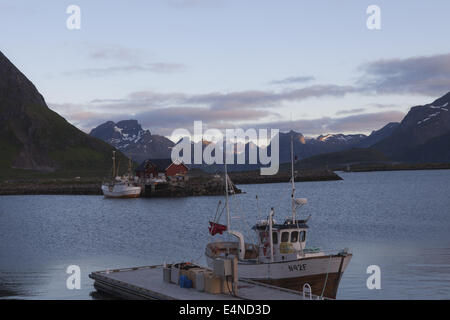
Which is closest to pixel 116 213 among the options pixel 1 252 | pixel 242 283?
pixel 1 252

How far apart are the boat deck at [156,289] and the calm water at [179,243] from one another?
7.34 ft

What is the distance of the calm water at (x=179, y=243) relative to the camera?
34.7 metres

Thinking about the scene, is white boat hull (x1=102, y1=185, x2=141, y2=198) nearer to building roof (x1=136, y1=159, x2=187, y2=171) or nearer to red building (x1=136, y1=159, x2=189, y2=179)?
red building (x1=136, y1=159, x2=189, y2=179)

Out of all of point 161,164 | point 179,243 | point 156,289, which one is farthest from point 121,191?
point 156,289

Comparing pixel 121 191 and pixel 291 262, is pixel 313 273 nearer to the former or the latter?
pixel 291 262

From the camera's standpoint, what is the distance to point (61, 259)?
46.3 m

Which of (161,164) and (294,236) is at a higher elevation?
(161,164)

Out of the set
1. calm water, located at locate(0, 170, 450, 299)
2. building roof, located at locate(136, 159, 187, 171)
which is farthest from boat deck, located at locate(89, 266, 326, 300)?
building roof, located at locate(136, 159, 187, 171)

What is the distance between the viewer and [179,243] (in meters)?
54.2

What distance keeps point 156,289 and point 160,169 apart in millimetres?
133891

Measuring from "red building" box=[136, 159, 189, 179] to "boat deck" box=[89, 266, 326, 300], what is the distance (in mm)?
126743
